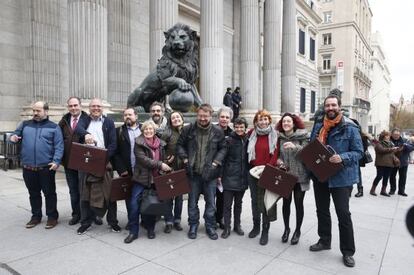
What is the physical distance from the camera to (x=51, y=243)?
14.4ft

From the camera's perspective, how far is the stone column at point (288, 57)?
874 inches

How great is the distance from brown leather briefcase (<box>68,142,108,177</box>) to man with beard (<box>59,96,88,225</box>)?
402 millimetres

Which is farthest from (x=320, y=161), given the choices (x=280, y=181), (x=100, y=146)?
(x=100, y=146)

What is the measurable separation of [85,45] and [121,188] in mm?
6432

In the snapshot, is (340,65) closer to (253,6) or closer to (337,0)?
(253,6)

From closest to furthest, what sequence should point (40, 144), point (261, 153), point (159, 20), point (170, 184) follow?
point (170, 184) → point (261, 153) → point (40, 144) → point (159, 20)

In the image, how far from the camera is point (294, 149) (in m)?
4.44

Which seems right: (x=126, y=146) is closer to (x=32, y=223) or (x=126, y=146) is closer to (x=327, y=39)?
(x=32, y=223)

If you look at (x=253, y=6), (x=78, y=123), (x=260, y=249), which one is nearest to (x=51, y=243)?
(x=78, y=123)

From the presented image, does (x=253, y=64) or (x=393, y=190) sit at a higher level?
(x=253, y=64)

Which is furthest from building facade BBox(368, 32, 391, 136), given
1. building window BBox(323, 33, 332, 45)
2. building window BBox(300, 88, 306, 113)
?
building window BBox(300, 88, 306, 113)

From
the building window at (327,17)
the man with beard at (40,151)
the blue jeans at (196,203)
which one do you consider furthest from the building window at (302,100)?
the man with beard at (40,151)

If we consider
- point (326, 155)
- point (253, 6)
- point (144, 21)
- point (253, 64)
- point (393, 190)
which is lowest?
point (393, 190)

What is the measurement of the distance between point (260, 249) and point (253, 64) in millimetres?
15561
